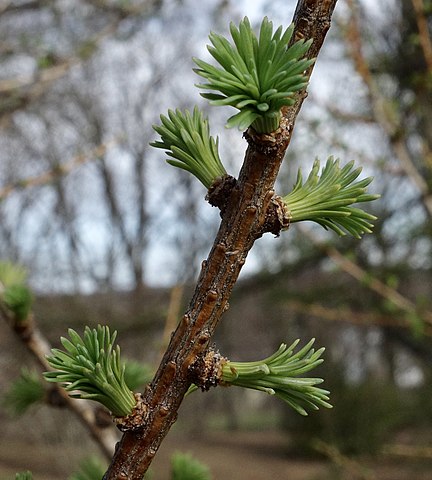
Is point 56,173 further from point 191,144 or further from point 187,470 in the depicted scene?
point 191,144

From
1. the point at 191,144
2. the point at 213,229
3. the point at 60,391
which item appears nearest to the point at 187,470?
the point at 60,391

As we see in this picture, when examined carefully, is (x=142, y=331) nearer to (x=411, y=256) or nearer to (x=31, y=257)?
(x=411, y=256)

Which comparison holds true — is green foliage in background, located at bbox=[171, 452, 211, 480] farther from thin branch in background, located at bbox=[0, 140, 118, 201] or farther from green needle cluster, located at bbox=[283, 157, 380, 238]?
thin branch in background, located at bbox=[0, 140, 118, 201]

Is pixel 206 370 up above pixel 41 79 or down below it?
below

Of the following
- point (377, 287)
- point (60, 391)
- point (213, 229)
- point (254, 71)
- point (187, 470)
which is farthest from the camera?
point (213, 229)

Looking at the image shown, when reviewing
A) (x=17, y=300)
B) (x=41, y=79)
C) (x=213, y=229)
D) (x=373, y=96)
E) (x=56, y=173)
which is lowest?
(x=17, y=300)

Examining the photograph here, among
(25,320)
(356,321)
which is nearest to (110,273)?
(356,321)
